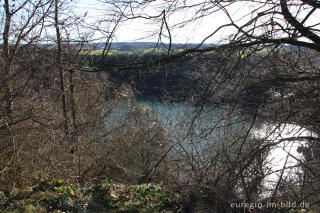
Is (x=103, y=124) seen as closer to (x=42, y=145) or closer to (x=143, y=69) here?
(x=42, y=145)

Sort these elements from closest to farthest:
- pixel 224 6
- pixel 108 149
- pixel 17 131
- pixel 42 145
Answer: pixel 224 6
pixel 17 131
pixel 42 145
pixel 108 149

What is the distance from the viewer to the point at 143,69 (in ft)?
13.5

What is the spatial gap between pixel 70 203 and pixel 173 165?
5027mm

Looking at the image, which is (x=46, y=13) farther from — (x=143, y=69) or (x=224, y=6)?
(x=224, y=6)

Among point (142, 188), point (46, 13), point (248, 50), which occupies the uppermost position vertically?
point (46, 13)

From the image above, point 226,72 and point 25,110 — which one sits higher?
point 226,72

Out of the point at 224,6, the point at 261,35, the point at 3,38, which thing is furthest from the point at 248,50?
the point at 3,38

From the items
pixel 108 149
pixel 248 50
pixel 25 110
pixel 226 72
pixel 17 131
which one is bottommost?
pixel 108 149

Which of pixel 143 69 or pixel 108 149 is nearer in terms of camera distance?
pixel 143 69

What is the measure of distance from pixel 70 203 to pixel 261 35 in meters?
3.59

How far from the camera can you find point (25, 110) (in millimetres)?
6457

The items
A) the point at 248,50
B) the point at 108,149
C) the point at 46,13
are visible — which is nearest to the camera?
the point at 248,50

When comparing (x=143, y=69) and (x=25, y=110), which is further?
(x=25, y=110)

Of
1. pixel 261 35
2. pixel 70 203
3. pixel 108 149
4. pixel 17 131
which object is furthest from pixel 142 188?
pixel 108 149
